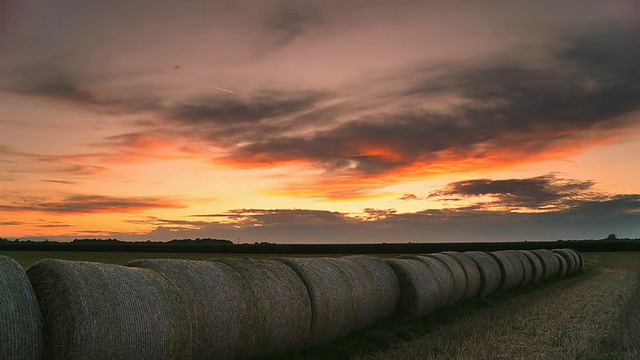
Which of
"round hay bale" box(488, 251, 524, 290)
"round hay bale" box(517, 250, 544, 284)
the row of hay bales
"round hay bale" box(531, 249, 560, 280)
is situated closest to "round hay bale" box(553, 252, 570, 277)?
"round hay bale" box(531, 249, 560, 280)

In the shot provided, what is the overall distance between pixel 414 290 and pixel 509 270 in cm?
1045

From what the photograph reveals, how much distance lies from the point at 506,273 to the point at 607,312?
6.05 meters

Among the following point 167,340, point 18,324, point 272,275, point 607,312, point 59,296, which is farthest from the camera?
point 607,312

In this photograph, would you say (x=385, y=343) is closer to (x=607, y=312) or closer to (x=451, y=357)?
(x=451, y=357)

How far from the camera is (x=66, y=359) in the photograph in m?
6.37

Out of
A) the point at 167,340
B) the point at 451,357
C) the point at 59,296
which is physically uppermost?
the point at 59,296

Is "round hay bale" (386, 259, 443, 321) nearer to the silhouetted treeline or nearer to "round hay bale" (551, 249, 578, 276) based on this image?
"round hay bale" (551, 249, 578, 276)

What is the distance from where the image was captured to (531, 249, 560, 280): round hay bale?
30.4 meters

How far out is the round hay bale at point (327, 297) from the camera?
417 inches

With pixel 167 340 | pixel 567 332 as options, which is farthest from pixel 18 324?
pixel 567 332

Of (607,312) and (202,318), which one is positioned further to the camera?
(607,312)

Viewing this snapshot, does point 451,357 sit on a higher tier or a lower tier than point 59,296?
lower

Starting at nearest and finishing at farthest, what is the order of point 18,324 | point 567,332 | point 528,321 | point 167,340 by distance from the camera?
point 18,324
point 167,340
point 567,332
point 528,321

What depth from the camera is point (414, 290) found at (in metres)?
14.2
